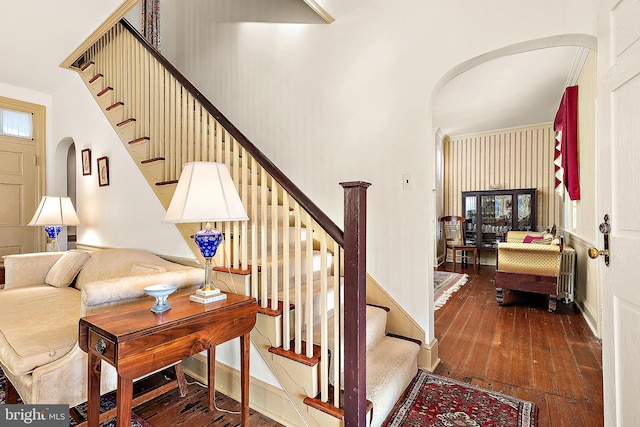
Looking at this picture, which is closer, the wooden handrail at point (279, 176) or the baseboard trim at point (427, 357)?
the wooden handrail at point (279, 176)

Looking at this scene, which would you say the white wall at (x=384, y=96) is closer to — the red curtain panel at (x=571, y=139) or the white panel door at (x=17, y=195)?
the red curtain panel at (x=571, y=139)

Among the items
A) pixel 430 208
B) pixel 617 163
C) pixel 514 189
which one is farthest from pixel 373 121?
pixel 514 189

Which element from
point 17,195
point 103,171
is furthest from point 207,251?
point 17,195

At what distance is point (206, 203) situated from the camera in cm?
156

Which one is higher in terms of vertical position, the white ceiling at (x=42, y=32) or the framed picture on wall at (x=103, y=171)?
the white ceiling at (x=42, y=32)

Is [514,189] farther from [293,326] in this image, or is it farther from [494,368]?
Answer: [293,326]

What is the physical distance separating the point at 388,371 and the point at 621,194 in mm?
1454

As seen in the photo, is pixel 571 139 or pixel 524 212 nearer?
pixel 571 139

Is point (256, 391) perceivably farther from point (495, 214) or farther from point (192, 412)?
point (495, 214)

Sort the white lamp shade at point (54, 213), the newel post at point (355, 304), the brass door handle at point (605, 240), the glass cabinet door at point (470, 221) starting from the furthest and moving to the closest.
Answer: the glass cabinet door at point (470, 221)
the white lamp shade at point (54, 213)
the newel post at point (355, 304)
the brass door handle at point (605, 240)

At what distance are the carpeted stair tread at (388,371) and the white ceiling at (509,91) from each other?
3181 millimetres

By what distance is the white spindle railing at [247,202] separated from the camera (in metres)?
1.67

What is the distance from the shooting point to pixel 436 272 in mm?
5809

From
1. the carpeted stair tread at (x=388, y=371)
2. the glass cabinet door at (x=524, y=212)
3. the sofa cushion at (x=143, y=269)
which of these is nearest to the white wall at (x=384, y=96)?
the carpeted stair tread at (x=388, y=371)
